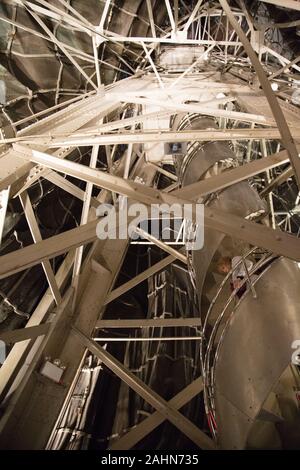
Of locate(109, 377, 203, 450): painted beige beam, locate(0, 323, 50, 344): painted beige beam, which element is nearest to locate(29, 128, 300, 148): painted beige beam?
locate(0, 323, 50, 344): painted beige beam

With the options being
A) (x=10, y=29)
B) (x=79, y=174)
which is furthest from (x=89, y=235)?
(x=10, y=29)

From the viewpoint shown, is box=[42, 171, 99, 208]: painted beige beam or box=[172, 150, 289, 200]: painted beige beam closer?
box=[172, 150, 289, 200]: painted beige beam

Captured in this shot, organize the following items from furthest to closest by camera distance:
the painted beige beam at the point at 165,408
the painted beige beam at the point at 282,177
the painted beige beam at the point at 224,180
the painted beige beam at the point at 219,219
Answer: the painted beige beam at the point at 282,177, the painted beige beam at the point at 165,408, the painted beige beam at the point at 224,180, the painted beige beam at the point at 219,219

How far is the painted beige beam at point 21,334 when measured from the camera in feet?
11.8

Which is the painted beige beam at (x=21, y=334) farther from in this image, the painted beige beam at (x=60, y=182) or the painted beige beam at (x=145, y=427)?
the painted beige beam at (x=60, y=182)

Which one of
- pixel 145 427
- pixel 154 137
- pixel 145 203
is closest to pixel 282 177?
pixel 154 137

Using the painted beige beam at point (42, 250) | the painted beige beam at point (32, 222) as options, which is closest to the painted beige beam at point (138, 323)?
the painted beige beam at point (32, 222)

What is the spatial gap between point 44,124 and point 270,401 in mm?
3419

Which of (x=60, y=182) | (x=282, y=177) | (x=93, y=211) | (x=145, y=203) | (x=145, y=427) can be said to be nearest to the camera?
(x=145, y=203)

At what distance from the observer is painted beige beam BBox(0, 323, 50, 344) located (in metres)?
3.60

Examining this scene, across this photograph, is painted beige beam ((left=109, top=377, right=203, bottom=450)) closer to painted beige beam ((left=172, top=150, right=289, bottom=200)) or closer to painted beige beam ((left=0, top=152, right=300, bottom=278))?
painted beige beam ((left=0, top=152, right=300, bottom=278))

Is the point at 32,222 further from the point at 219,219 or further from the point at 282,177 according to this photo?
the point at 282,177

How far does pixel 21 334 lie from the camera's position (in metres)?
3.74

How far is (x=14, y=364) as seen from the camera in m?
4.61
